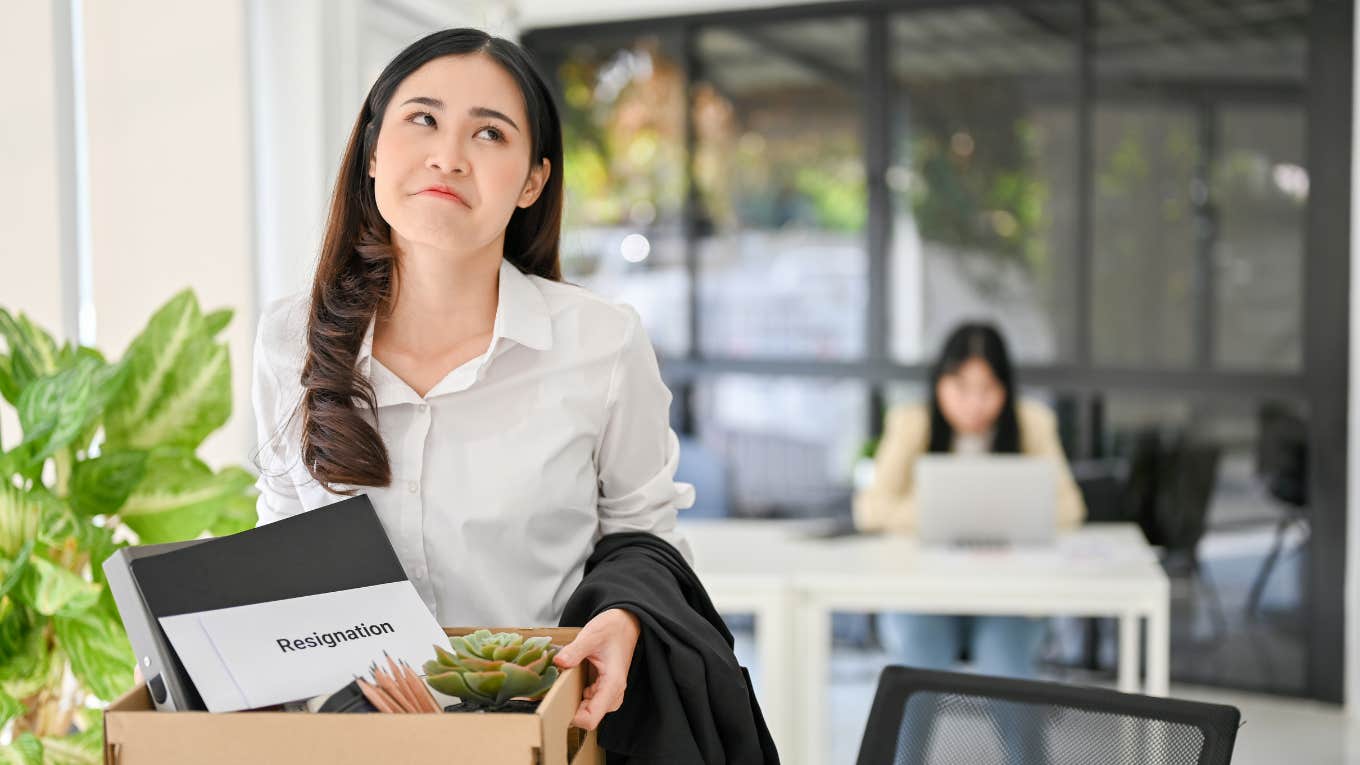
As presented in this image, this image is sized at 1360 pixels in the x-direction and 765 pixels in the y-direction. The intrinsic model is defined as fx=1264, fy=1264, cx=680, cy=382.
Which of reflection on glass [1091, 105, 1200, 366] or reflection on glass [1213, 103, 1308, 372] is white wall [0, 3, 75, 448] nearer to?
reflection on glass [1091, 105, 1200, 366]

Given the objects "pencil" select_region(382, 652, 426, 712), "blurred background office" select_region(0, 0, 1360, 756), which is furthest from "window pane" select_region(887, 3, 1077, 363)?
"pencil" select_region(382, 652, 426, 712)

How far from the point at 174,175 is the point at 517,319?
2.55m

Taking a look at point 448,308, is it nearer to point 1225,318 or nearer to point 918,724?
point 918,724

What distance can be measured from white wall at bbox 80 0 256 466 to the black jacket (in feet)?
8.42

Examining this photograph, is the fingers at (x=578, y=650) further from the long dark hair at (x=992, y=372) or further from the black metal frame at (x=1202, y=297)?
the black metal frame at (x=1202, y=297)

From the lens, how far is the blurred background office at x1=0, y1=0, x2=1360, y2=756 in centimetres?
365

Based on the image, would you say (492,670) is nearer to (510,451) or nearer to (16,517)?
(510,451)

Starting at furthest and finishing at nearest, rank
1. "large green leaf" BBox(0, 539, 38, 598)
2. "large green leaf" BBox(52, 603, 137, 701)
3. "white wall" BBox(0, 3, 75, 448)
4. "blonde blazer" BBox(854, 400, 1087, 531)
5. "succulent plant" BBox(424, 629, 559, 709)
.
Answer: "blonde blazer" BBox(854, 400, 1087, 531) < "white wall" BBox(0, 3, 75, 448) < "large green leaf" BBox(52, 603, 137, 701) < "large green leaf" BBox(0, 539, 38, 598) < "succulent plant" BBox(424, 629, 559, 709)

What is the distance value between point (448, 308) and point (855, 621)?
4.25 meters

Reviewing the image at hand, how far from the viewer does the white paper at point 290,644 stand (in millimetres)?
977

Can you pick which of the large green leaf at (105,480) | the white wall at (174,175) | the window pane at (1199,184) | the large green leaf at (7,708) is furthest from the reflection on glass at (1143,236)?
the large green leaf at (7,708)

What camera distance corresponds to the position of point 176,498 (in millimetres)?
2086

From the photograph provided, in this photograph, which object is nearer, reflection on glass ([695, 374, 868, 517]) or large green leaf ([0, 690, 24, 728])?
large green leaf ([0, 690, 24, 728])

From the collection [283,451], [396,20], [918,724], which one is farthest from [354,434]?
[396,20]
